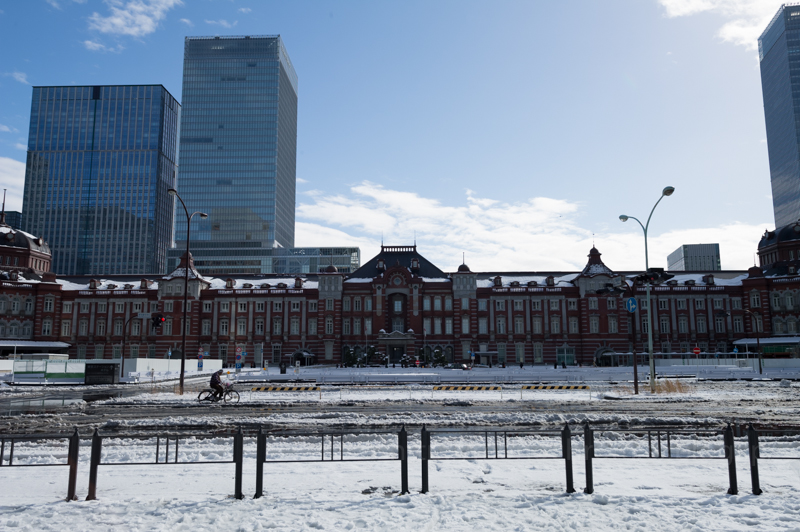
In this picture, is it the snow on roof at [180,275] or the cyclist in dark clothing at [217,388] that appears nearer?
the cyclist in dark clothing at [217,388]

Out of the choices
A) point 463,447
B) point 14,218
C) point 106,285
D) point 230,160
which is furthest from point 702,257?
point 14,218

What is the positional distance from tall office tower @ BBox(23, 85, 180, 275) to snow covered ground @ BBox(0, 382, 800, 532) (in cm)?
17811

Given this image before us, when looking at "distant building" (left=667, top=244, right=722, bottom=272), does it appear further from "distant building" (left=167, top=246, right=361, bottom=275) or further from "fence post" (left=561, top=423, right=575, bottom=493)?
"fence post" (left=561, top=423, right=575, bottom=493)

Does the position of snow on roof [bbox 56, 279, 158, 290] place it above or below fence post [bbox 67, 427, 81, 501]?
above

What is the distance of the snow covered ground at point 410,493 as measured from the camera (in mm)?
7879

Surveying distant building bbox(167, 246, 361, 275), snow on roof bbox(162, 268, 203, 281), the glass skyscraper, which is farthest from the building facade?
the glass skyscraper

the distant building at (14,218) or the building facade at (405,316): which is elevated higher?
the distant building at (14,218)

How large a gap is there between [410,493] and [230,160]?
170450 millimetres

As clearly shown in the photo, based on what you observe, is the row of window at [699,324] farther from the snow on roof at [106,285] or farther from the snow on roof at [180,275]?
the snow on roof at [106,285]

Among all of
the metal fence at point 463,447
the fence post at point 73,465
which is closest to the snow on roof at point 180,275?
the metal fence at point 463,447

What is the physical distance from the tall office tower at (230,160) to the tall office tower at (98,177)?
50.6 feet

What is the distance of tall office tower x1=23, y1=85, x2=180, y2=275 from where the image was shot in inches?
6836

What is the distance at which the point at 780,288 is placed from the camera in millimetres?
75812

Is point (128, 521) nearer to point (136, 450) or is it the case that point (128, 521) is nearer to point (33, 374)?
point (136, 450)
